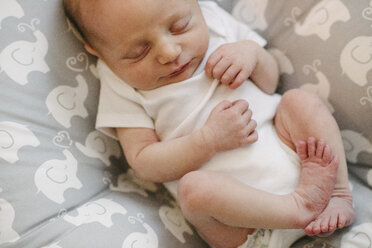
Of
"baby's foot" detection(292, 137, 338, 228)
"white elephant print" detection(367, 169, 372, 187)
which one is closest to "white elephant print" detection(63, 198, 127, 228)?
"baby's foot" detection(292, 137, 338, 228)

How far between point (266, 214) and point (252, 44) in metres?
0.48

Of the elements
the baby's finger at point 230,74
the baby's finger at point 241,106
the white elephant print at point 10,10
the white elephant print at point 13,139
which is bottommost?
the white elephant print at point 13,139

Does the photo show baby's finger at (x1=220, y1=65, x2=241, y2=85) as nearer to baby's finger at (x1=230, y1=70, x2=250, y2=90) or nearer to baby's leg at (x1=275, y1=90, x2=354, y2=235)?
baby's finger at (x1=230, y1=70, x2=250, y2=90)

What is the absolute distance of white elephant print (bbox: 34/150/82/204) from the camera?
99 cm

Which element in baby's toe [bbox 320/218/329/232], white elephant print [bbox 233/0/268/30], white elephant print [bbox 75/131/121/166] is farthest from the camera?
white elephant print [bbox 233/0/268/30]

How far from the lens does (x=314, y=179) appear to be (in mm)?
959

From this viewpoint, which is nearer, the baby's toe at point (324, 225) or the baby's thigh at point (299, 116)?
the baby's toe at point (324, 225)

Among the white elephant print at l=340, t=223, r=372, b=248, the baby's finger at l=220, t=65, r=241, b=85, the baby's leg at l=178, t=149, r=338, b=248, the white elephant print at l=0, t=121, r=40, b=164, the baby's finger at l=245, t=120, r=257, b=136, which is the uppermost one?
the baby's finger at l=220, t=65, r=241, b=85

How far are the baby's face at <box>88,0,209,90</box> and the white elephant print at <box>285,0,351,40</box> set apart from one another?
12.2 inches

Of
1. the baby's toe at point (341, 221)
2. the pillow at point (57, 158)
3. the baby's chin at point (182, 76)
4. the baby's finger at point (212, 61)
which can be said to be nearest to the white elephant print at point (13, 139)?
the pillow at point (57, 158)

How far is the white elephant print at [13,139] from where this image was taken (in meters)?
0.97

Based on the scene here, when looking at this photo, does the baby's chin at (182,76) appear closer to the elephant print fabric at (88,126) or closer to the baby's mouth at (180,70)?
the baby's mouth at (180,70)

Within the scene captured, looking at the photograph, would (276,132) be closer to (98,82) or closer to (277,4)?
(277,4)

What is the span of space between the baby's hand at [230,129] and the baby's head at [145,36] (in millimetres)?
155
